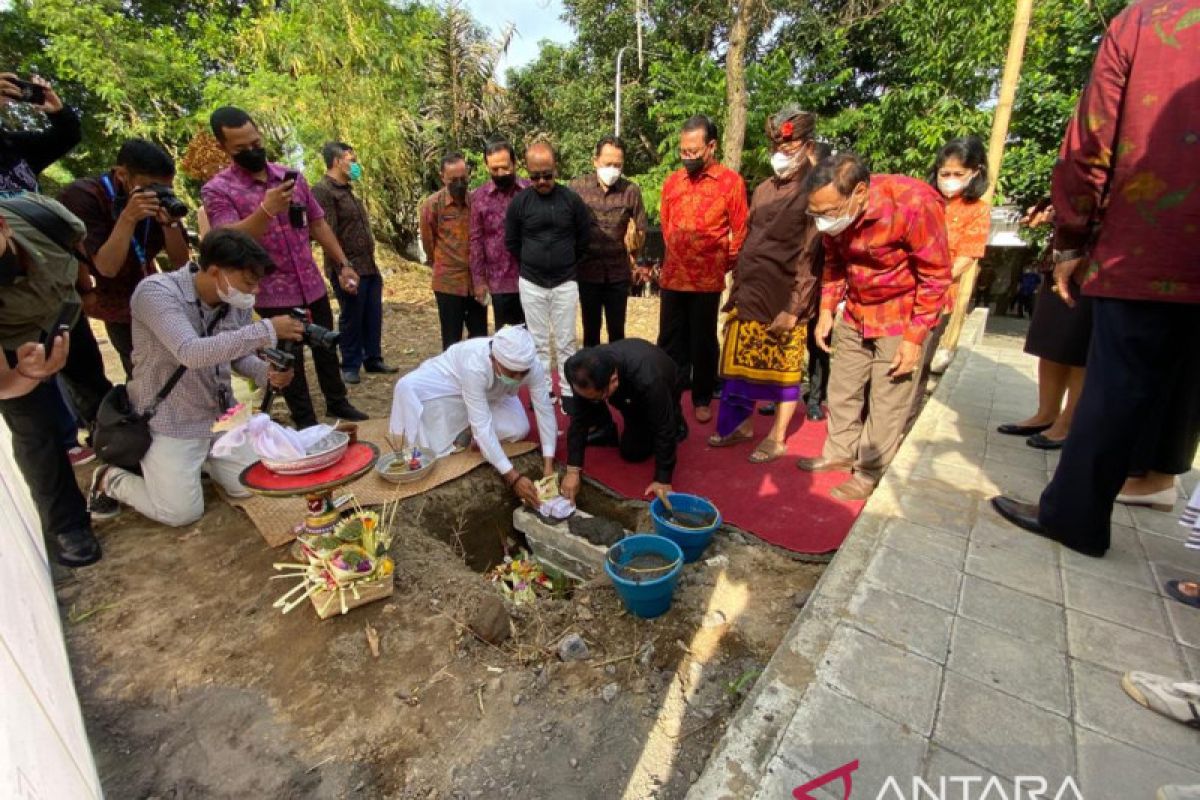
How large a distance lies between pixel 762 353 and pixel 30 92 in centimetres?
386

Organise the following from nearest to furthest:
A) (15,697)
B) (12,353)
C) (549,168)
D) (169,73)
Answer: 1. (15,697)
2. (12,353)
3. (549,168)
4. (169,73)

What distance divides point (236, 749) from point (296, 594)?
692mm

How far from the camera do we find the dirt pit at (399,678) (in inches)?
69.4

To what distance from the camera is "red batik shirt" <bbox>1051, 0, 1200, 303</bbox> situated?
1.56 m

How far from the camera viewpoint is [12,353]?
2.09 meters

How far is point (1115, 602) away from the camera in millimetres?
1769

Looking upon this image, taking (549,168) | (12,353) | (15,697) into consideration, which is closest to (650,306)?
(549,168)

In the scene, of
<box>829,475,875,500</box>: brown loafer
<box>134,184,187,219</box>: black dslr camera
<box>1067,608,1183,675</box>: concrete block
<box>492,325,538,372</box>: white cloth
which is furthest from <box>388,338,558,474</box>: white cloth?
<box>1067,608,1183,675</box>: concrete block

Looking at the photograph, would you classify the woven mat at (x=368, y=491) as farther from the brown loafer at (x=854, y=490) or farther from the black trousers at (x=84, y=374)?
the brown loafer at (x=854, y=490)

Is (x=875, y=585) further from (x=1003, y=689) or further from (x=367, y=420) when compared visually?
(x=367, y=420)

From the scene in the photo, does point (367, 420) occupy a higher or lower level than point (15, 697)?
lower

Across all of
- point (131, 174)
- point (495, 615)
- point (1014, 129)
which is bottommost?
point (495, 615)

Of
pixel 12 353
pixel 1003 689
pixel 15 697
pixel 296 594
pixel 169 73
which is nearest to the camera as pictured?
pixel 15 697

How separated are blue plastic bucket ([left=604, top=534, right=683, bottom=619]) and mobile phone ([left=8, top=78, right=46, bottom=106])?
3.32m
